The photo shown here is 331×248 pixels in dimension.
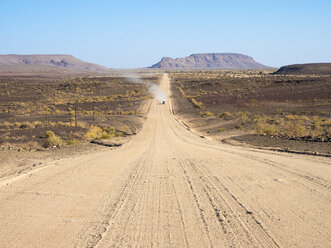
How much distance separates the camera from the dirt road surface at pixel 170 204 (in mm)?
7285

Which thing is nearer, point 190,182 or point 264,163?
point 190,182

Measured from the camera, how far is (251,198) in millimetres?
9945

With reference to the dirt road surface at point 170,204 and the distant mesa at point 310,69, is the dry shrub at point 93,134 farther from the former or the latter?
the distant mesa at point 310,69

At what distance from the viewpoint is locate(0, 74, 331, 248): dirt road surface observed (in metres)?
7.29

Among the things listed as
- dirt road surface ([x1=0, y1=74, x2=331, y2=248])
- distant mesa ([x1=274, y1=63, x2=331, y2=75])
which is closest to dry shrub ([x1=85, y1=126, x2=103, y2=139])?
dirt road surface ([x1=0, y1=74, x2=331, y2=248])

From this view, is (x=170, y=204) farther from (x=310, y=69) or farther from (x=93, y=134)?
(x=310, y=69)

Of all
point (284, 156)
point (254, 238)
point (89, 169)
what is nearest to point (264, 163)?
point (284, 156)

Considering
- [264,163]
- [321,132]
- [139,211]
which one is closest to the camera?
[139,211]

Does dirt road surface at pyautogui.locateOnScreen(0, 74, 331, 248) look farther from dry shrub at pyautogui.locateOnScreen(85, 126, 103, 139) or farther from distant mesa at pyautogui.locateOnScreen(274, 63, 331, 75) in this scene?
distant mesa at pyautogui.locateOnScreen(274, 63, 331, 75)

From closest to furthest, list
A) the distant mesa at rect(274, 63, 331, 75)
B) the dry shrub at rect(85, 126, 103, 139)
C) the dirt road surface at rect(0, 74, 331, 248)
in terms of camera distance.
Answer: the dirt road surface at rect(0, 74, 331, 248)
the dry shrub at rect(85, 126, 103, 139)
the distant mesa at rect(274, 63, 331, 75)

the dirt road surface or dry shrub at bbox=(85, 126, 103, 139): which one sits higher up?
the dirt road surface

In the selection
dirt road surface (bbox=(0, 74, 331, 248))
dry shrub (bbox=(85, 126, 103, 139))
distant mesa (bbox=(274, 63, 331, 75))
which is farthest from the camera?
distant mesa (bbox=(274, 63, 331, 75))

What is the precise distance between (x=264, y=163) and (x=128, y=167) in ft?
17.6

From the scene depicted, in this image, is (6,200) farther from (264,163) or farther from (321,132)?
(321,132)
